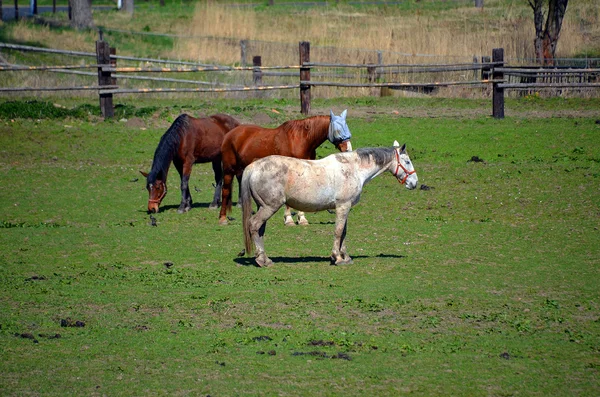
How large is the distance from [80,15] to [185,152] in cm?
2502

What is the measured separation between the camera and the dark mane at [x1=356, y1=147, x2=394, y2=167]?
1073 centimetres

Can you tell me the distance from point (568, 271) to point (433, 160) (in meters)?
8.37

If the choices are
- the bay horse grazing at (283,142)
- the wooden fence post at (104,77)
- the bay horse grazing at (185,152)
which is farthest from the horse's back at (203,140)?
the wooden fence post at (104,77)

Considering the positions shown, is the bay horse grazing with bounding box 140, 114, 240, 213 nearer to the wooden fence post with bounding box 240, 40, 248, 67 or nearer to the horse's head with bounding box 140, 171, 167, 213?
the horse's head with bounding box 140, 171, 167, 213

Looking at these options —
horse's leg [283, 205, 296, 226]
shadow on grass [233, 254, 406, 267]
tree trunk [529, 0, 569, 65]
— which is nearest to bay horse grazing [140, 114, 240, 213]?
horse's leg [283, 205, 296, 226]

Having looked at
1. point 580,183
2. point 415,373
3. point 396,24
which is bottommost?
point 415,373

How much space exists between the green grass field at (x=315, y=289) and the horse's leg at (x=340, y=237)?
128mm

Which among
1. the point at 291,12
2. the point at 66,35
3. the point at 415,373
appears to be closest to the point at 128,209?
the point at 415,373

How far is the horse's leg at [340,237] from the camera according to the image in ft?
34.7

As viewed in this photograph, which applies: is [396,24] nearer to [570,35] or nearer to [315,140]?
[570,35]

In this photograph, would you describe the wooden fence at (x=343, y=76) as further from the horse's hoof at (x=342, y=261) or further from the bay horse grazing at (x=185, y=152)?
the horse's hoof at (x=342, y=261)

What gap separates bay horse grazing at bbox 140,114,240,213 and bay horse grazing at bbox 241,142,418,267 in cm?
426

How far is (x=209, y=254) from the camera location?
11555 mm

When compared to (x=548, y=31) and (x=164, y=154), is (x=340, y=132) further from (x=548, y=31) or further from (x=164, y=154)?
(x=548, y=31)
